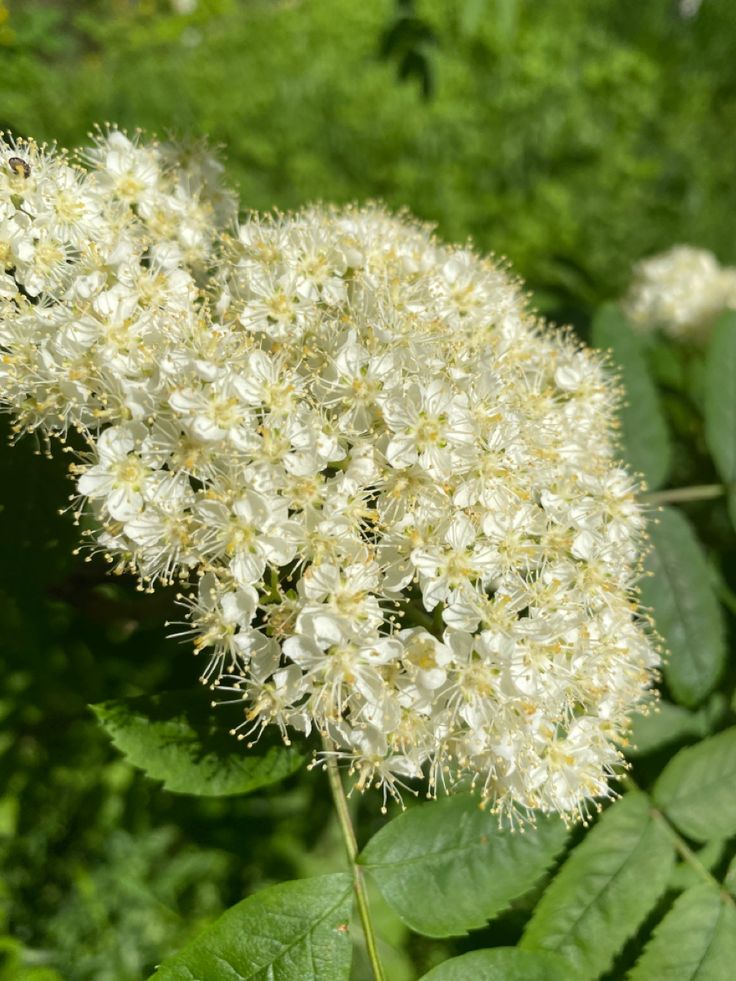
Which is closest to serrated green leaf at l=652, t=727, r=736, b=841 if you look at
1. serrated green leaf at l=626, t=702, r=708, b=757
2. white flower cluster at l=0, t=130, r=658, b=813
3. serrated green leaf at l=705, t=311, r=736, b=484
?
serrated green leaf at l=626, t=702, r=708, b=757

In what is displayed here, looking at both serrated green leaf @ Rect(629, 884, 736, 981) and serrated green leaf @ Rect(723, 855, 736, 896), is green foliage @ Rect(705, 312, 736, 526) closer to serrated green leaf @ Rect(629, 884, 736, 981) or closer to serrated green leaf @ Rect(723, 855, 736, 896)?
serrated green leaf @ Rect(723, 855, 736, 896)

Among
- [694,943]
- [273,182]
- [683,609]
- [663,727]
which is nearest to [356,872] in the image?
[694,943]

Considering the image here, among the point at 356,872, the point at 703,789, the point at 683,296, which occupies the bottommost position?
the point at 356,872

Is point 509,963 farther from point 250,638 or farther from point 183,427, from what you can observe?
point 183,427

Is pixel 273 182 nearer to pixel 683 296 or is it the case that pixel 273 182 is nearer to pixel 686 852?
pixel 683 296

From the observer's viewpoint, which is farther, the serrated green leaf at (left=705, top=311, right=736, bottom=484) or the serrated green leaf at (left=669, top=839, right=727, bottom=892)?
the serrated green leaf at (left=705, top=311, right=736, bottom=484)

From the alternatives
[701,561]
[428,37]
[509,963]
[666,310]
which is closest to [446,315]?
[701,561]

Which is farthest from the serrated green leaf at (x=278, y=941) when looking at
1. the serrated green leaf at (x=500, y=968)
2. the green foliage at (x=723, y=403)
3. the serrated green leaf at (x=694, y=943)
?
the green foliage at (x=723, y=403)
